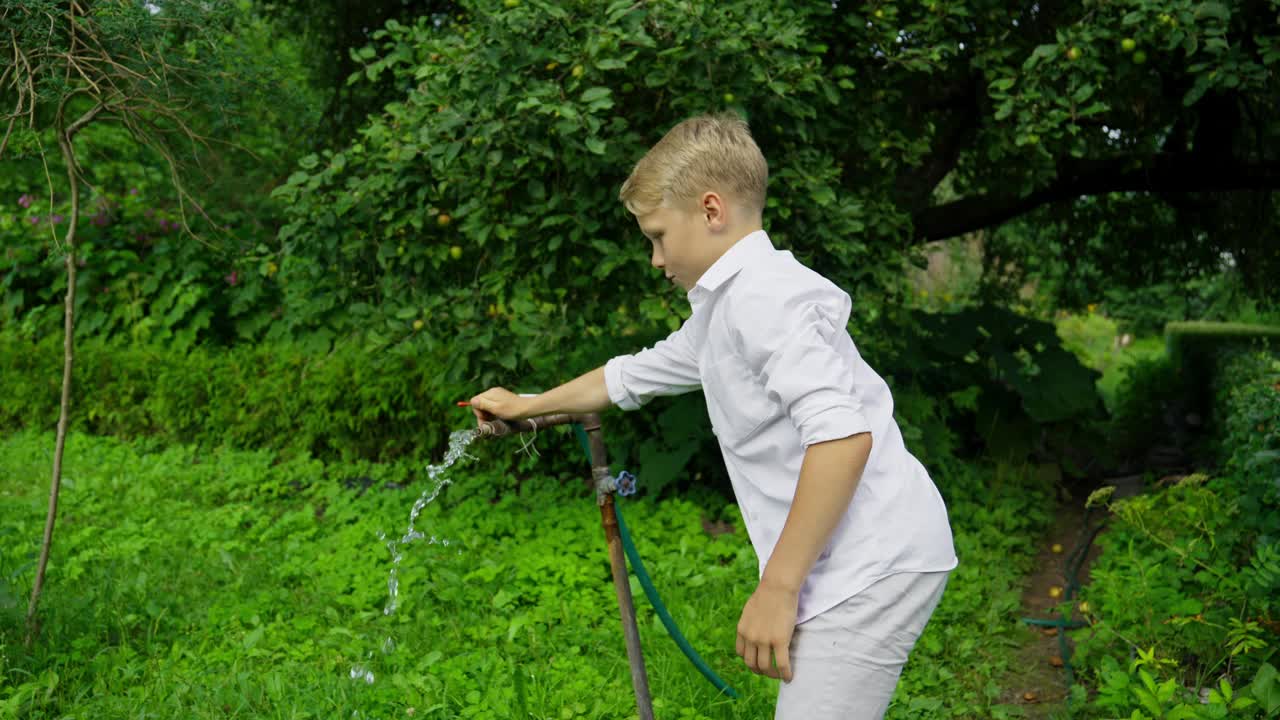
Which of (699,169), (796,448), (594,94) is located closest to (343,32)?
(594,94)

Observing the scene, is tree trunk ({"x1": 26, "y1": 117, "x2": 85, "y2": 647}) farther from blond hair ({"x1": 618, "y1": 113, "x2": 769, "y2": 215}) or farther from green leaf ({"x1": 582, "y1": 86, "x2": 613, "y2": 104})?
blond hair ({"x1": 618, "y1": 113, "x2": 769, "y2": 215})

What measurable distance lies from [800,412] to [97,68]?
257cm

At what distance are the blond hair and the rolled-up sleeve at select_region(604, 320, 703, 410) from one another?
375 millimetres

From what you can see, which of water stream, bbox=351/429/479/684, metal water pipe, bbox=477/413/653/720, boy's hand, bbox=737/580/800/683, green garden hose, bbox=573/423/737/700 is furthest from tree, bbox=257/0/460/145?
boy's hand, bbox=737/580/800/683

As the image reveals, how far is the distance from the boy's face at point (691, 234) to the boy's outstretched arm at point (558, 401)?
0.50 metres

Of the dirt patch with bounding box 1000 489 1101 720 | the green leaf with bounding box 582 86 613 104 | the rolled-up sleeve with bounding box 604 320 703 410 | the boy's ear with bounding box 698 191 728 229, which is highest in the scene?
the green leaf with bounding box 582 86 613 104

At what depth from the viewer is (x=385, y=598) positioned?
365cm

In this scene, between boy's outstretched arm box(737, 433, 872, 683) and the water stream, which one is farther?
the water stream

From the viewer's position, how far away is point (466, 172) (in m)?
3.91

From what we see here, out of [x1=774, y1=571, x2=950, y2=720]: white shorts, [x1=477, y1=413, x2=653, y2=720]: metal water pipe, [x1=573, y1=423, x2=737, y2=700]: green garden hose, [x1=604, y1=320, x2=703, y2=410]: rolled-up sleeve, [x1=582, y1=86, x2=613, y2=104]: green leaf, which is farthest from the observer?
[x1=582, y1=86, x2=613, y2=104]: green leaf

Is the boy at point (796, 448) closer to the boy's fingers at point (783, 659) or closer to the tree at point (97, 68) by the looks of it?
the boy's fingers at point (783, 659)

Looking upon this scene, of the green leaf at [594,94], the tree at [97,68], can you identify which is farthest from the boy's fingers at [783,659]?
the tree at [97,68]

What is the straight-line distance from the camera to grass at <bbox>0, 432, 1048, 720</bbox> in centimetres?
287

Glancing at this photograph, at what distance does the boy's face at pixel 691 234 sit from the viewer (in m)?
1.67
